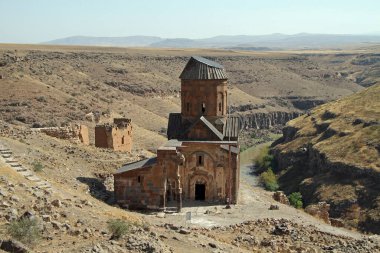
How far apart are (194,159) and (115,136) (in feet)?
26.6

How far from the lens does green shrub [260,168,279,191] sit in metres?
51.1

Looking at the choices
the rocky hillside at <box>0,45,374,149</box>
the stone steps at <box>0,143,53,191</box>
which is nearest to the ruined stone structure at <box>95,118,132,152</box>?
the rocky hillside at <box>0,45,374,149</box>

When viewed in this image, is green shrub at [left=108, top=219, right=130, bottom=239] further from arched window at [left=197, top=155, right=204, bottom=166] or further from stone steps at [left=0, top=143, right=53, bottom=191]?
arched window at [left=197, top=155, right=204, bottom=166]

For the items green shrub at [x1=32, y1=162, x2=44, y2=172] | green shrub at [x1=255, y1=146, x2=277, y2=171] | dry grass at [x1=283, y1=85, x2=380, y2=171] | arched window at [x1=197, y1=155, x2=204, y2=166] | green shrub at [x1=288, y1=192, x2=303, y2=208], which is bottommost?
green shrub at [x1=255, y1=146, x2=277, y2=171]

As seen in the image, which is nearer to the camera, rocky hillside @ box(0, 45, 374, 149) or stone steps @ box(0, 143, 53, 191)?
stone steps @ box(0, 143, 53, 191)

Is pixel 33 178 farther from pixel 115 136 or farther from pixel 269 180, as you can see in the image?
pixel 269 180

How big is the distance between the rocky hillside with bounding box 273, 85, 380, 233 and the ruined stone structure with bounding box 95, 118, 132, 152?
16961 mm

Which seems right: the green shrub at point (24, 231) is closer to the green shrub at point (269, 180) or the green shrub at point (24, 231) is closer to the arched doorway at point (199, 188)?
the arched doorway at point (199, 188)

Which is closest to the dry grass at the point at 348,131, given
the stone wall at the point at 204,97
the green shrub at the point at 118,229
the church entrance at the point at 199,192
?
the stone wall at the point at 204,97

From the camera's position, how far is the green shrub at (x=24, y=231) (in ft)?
41.1

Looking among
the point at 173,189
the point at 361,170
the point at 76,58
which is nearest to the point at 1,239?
the point at 173,189

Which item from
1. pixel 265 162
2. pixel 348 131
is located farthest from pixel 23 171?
pixel 265 162

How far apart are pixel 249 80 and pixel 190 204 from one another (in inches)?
3328

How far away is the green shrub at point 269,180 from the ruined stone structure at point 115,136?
802 inches
